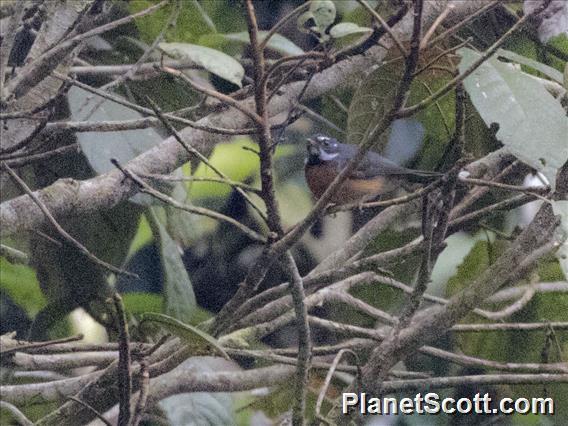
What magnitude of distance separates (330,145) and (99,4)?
3.44 feet

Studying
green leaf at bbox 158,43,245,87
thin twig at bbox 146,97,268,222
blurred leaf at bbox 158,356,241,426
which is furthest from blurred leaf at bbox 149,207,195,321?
thin twig at bbox 146,97,268,222

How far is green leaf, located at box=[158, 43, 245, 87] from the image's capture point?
66.3 inches

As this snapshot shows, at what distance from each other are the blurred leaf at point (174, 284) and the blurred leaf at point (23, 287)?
816mm

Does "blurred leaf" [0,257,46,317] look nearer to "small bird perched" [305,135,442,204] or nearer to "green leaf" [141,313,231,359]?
"small bird perched" [305,135,442,204]

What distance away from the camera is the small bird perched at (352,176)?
3.09 m

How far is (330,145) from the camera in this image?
3.24 m

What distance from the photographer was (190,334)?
1586mm

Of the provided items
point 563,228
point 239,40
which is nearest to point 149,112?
point 239,40

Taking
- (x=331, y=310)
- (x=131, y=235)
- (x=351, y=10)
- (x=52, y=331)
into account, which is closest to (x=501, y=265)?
(x=331, y=310)

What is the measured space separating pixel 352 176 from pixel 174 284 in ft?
3.00

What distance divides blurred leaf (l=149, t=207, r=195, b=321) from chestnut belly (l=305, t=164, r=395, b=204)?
2.64 ft

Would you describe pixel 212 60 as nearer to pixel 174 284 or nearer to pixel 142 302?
pixel 174 284

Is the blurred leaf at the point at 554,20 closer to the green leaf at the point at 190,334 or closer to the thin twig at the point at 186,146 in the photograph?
the thin twig at the point at 186,146

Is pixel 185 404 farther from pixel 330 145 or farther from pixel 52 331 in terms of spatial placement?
pixel 330 145
